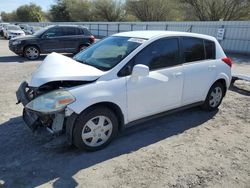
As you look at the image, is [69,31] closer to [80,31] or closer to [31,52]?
[80,31]

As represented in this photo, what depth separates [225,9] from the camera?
88.3 feet

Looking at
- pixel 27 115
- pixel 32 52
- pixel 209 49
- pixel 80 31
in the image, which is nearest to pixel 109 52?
pixel 27 115

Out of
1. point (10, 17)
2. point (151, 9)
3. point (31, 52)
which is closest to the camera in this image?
point (31, 52)

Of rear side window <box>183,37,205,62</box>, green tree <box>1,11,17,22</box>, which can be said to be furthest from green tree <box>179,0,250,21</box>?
green tree <box>1,11,17,22</box>

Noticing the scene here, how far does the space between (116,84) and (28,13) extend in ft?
304

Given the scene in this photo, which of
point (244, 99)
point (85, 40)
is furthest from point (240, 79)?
point (85, 40)

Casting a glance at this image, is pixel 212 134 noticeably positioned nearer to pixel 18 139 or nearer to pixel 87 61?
pixel 87 61

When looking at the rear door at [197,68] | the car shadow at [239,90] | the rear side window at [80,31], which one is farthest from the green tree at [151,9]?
the rear door at [197,68]

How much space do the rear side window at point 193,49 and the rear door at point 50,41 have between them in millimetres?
9635

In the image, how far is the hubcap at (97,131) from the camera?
12.7 feet

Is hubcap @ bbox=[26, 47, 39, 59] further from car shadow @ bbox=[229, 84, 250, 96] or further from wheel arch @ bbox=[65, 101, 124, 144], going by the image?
wheel arch @ bbox=[65, 101, 124, 144]

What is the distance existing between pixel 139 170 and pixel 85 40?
1139 cm

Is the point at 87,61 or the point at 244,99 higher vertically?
the point at 87,61

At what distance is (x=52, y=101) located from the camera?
3658mm
